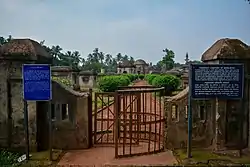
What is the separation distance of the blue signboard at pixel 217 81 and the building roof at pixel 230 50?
482 millimetres

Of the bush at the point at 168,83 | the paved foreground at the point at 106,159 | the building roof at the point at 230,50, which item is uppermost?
the building roof at the point at 230,50

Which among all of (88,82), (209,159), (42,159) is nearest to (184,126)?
(209,159)

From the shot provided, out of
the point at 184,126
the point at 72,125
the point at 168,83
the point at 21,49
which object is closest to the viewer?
the point at 21,49

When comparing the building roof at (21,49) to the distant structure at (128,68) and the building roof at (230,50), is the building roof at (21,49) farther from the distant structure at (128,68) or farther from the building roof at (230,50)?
the distant structure at (128,68)

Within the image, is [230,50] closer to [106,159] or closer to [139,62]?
[106,159]

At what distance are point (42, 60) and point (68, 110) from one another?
152 centimetres

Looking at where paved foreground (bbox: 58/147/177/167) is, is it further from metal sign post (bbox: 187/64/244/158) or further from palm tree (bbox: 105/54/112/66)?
palm tree (bbox: 105/54/112/66)

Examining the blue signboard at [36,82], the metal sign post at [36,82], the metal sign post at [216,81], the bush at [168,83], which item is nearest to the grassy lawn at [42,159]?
the metal sign post at [36,82]

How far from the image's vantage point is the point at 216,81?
678cm

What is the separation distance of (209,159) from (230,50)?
2624 mm

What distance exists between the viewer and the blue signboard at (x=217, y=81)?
6734 mm

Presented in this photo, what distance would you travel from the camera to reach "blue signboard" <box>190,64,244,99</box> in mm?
6734

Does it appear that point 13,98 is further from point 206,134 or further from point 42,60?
point 206,134

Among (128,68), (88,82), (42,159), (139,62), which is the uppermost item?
(139,62)
